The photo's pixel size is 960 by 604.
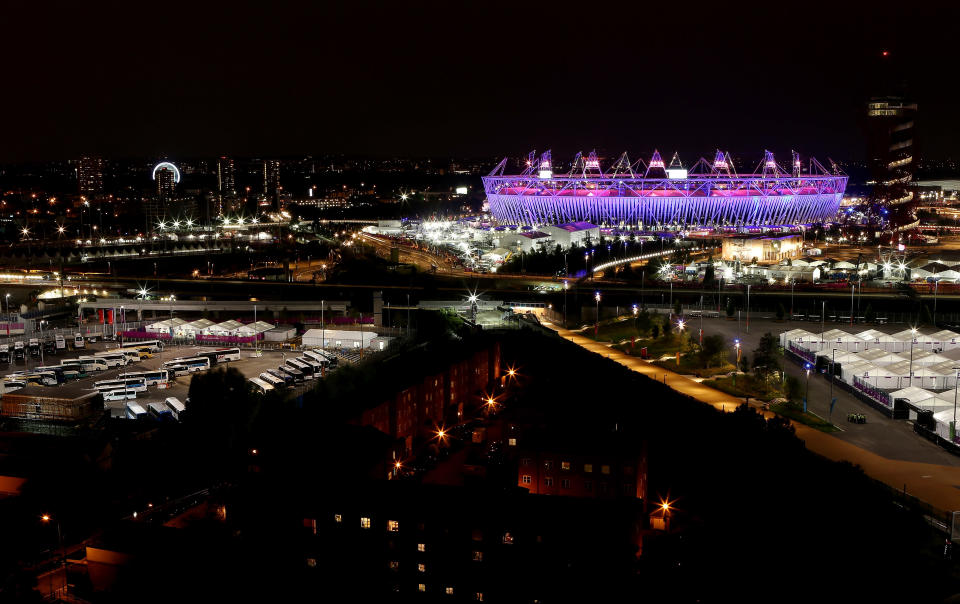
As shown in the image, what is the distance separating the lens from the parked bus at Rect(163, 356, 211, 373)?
31.7 ft

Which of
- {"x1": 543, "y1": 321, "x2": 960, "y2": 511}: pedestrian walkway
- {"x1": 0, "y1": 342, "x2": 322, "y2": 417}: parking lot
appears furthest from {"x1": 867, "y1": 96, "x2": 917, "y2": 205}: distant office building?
{"x1": 0, "y1": 342, "x2": 322, "y2": 417}: parking lot

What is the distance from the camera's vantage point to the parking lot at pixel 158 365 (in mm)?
8727

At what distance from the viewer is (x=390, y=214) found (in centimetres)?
3753

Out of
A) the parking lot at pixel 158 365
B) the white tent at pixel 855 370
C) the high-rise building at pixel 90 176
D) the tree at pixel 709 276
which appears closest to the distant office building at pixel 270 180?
the high-rise building at pixel 90 176

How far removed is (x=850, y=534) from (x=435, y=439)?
11.6ft

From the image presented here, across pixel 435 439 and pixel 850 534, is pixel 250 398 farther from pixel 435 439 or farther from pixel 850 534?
pixel 850 534

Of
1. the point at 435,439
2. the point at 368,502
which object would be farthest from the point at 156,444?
the point at 368,502

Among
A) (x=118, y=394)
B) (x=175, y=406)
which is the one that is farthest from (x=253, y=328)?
(x=175, y=406)

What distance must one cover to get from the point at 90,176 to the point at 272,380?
4633 centimetres

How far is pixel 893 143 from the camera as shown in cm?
2683

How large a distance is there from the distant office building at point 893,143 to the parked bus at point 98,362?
2348 cm

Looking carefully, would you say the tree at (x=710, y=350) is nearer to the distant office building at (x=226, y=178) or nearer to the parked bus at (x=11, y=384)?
the parked bus at (x=11, y=384)

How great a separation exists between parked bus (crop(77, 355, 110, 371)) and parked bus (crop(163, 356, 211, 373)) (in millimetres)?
→ 686

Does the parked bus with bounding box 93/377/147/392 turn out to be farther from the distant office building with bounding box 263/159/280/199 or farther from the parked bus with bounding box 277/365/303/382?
the distant office building with bounding box 263/159/280/199
